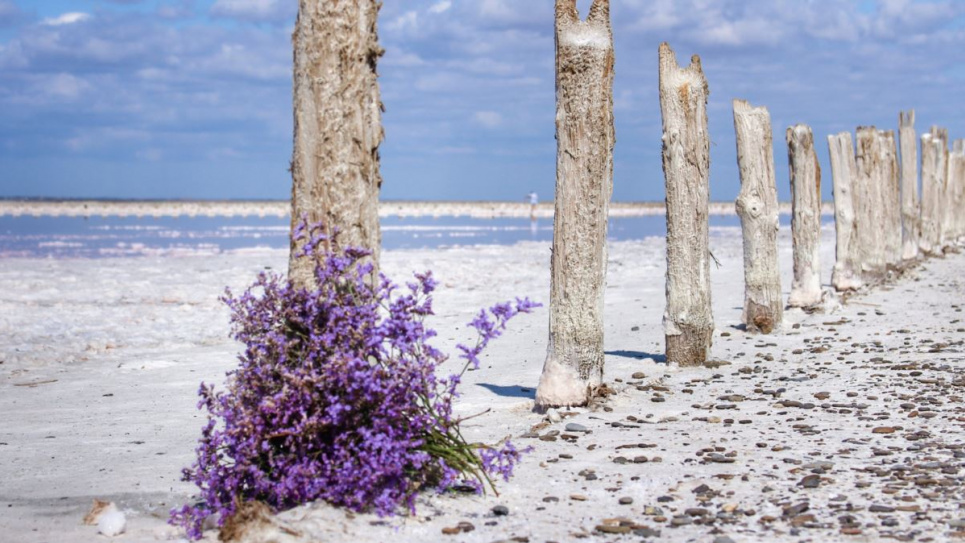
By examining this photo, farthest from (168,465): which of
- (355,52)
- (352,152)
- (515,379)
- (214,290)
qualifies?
(214,290)

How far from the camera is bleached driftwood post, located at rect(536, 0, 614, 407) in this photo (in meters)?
7.20

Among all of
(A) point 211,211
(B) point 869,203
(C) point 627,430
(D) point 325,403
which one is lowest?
(C) point 627,430

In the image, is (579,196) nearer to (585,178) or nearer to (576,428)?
(585,178)

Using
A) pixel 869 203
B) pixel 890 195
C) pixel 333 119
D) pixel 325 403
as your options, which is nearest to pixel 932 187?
pixel 890 195

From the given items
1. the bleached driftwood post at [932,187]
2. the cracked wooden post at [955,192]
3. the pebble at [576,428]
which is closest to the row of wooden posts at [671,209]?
the pebble at [576,428]

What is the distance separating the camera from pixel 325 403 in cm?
465

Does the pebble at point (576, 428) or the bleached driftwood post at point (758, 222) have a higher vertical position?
the bleached driftwood post at point (758, 222)

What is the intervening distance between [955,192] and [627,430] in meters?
25.1

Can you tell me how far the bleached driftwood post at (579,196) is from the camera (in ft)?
23.6

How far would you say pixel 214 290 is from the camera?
17.5m

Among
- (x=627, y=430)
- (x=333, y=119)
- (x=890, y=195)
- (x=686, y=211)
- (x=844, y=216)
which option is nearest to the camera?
(x=333, y=119)

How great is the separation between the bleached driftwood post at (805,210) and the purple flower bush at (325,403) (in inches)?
363

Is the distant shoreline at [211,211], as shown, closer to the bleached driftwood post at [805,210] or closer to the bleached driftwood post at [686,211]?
the bleached driftwood post at [805,210]

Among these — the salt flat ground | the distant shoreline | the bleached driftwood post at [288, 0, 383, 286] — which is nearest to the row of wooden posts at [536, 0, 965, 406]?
the salt flat ground
